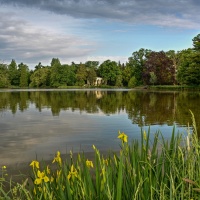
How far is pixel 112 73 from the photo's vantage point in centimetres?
12538

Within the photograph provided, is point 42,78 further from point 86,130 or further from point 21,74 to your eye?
point 86,130

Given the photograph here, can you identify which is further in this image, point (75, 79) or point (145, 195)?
point (75, 79)

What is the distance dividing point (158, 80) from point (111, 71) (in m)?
41.4

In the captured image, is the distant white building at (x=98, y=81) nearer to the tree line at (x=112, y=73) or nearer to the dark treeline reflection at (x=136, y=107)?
the tree line at (x=112, y=73)

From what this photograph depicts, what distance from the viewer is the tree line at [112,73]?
86.1m

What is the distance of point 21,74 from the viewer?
13388 cm

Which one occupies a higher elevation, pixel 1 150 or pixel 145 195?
pixel 145 195

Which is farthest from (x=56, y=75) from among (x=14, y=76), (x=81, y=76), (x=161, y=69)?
(x=161, y=69)

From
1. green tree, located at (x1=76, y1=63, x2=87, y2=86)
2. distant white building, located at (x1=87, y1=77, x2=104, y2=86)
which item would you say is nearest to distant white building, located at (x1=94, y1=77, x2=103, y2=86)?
distant white building, located at (x1=87, y1=77, x2=104, y2=86)

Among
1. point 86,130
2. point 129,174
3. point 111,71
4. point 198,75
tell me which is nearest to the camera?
point 129,174

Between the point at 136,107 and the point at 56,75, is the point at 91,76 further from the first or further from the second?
the point at 136,107

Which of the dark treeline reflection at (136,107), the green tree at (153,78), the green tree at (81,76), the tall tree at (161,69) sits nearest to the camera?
the dark treeline reflection at (136,107)

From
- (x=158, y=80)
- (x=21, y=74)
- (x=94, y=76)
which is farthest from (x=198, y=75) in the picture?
(x=21, y=74)

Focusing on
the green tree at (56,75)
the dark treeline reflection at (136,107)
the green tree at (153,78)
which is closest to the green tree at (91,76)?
the green tree at (56,75)
